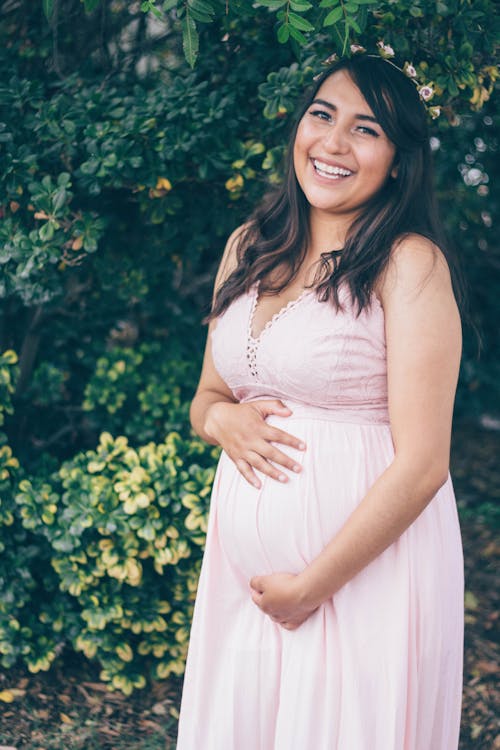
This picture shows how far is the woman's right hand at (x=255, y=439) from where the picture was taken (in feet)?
6.89

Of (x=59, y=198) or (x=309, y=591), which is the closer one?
(x=309, y=591)

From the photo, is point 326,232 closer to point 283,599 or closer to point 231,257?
point 231,257

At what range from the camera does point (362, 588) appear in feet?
6.71

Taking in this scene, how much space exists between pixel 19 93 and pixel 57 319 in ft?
3.40

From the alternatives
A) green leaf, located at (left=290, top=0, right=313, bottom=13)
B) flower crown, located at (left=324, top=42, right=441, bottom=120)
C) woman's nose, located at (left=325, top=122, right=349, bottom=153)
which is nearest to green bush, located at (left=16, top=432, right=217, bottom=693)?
woman's nose, located at (left=325, top=122, right=349, bottom=153)

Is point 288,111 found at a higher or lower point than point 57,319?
higher

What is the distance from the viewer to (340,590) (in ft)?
6.72

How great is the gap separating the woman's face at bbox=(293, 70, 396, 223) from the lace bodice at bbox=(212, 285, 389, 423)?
26 cm

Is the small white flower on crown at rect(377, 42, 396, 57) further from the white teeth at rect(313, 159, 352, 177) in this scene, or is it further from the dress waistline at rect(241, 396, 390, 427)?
the dress waistline at rect(241, 396, 390, 427)

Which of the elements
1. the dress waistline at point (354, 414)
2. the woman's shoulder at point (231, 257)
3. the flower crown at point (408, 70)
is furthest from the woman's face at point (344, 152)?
the dress waistline at point (354, 414)

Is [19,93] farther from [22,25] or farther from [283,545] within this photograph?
[283,545]

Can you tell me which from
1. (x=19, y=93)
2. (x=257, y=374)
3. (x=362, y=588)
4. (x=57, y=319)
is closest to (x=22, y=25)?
(x=19, y=93)

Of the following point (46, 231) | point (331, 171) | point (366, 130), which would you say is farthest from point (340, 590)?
point (46, 231)

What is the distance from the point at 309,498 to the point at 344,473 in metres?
0.10
